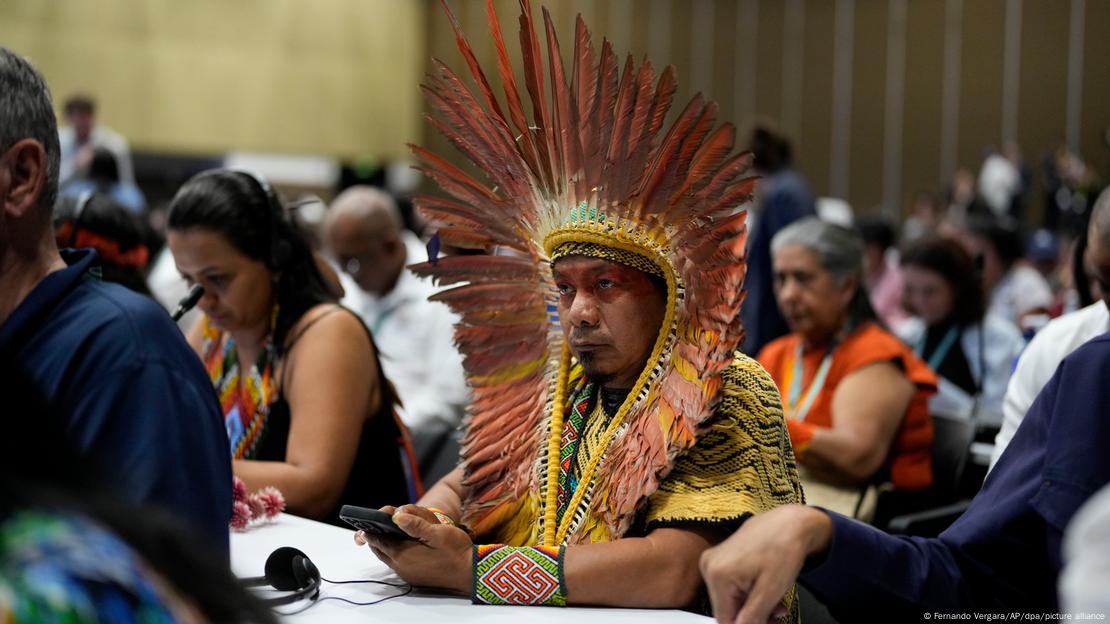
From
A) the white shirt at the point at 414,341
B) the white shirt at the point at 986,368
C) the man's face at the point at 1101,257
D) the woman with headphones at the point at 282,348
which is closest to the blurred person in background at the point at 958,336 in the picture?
the white shirt at the point at 986,368

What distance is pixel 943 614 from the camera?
154 cm

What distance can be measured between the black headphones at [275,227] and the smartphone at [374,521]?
1.11m

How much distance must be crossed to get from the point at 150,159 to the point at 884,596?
41.3ft

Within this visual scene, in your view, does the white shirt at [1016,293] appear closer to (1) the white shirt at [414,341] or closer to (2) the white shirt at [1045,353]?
(1) the white shirt at [414,341]

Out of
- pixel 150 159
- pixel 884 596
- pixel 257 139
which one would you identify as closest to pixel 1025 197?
pixel 257 139

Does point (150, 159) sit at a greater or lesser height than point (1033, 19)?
lesser

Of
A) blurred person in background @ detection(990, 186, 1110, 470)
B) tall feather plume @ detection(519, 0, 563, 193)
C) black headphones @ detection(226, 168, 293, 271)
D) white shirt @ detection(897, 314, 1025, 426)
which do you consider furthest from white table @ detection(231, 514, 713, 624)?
white shirt @ detection(897, 314, 1025, 426)

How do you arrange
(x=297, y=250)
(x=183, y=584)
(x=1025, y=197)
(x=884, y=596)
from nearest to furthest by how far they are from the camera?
(x=183, y=584), (x=884, y=596), (x=297, y=250), (x=1025, y=197)

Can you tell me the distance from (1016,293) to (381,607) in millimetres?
5824

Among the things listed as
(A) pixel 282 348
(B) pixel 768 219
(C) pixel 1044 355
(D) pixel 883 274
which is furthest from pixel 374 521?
(D) pixel 883 274

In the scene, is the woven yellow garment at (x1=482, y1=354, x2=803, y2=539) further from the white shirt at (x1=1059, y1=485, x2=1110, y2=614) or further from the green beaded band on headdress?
the white shirt at (x1=1059, y1=485, x2=1110, y2=614)

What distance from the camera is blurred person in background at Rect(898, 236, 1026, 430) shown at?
4.30 m

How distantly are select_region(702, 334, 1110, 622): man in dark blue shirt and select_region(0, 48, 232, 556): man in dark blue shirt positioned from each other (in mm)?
633

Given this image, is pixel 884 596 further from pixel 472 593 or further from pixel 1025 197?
pixel 1025 197
